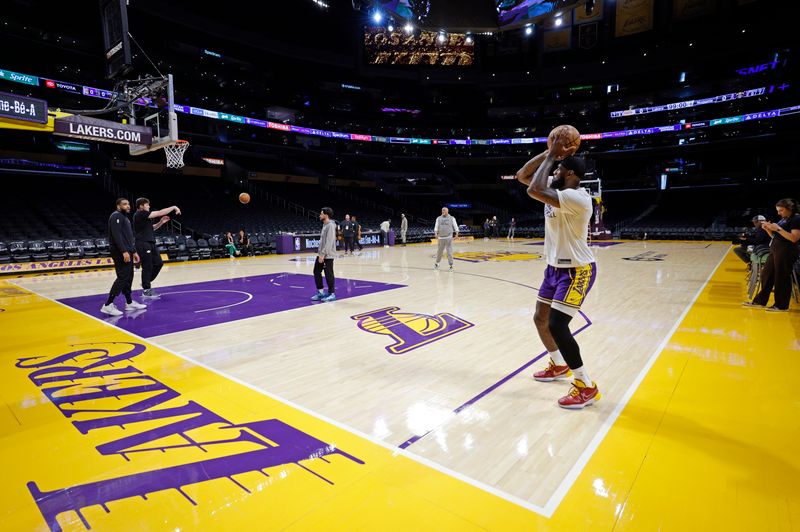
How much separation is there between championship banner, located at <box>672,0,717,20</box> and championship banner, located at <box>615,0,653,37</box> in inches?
67.7

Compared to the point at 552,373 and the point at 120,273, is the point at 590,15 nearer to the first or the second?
the point at 552,373

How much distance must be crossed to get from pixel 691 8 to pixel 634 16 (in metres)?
3.84

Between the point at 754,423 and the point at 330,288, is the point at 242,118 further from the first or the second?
the point at 754,423

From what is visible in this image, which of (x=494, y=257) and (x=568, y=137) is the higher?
(x=568, y=137)

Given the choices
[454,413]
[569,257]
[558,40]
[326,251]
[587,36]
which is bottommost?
[454,413]

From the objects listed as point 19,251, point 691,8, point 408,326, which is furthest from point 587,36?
point 19,251

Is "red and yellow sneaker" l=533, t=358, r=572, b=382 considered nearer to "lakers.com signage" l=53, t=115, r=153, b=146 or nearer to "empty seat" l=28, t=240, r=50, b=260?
"lakers.com signage" l=53, t=115, r=153, b=146

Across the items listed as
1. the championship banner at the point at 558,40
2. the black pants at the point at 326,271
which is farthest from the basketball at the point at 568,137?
the championship banner at the point at 558,40

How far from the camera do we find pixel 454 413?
2934mm

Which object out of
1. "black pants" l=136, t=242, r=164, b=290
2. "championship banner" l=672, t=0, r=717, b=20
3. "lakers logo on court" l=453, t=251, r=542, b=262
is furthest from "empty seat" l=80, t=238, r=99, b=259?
"championship banner" l=672, t=0, r=717, b=20

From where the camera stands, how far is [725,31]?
2853 centimetres

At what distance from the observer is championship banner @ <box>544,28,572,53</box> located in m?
35.1

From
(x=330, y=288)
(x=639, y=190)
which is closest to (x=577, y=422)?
(x=330, y=288)

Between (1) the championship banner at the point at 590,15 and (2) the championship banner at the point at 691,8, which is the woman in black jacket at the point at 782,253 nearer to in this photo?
(2) the championship banner at the point at 691,8
